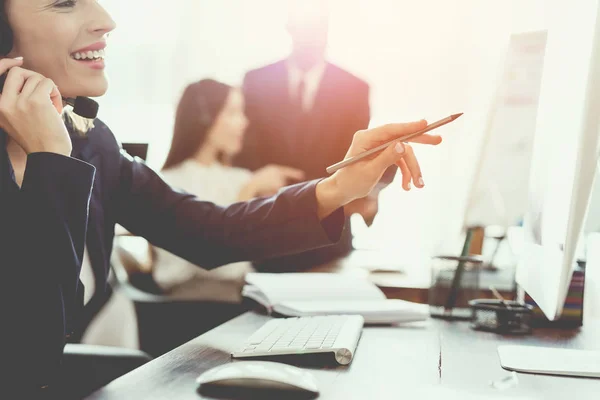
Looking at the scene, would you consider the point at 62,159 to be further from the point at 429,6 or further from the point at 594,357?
the point at 429,6

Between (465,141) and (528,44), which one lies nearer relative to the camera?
(528,44)

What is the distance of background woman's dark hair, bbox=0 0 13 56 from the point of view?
1090 mm

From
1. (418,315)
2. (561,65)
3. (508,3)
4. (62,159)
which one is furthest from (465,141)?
(62,159)

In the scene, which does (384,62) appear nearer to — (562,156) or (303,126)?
(303,126)

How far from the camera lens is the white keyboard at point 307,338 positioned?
84 cm

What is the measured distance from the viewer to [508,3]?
1711 millimetres

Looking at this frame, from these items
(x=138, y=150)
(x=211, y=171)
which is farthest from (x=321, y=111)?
(x=138, y=150)

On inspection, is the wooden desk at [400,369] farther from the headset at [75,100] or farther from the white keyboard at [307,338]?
the headset at [75,100]

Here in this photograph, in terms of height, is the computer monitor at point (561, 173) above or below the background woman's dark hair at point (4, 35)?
below

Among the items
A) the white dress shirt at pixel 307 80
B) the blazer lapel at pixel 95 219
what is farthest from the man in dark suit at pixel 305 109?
the blazer lapel at pixel 95 219

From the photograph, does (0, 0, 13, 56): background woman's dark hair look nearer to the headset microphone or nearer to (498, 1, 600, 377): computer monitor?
the headset microphone

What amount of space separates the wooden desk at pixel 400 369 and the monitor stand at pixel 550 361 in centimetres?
2

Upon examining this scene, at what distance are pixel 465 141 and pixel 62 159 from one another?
1179 millimetres

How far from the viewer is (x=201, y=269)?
194 centimetres
